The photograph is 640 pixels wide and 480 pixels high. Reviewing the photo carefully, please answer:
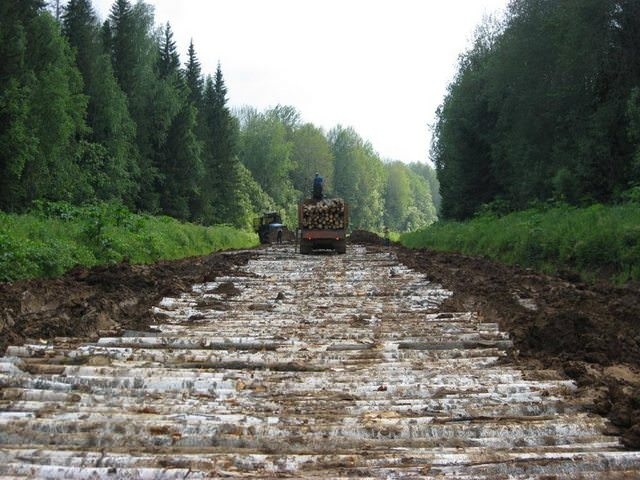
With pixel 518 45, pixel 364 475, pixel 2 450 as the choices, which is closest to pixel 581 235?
pixel 364 475

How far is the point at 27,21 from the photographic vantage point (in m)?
30.3

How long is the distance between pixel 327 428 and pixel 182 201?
4639cm

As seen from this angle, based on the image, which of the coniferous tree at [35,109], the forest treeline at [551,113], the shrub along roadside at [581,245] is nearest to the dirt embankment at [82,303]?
the shrub along roadside at [581,245]

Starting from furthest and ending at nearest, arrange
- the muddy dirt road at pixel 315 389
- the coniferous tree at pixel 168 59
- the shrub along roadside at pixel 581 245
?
the coniferous tree at pixel 168 59, the shrub along roadside at pixel 581 245, the muddy dirt road at pixel 315 389

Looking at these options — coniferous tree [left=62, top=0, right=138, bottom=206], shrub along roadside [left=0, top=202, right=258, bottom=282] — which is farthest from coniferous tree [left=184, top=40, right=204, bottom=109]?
shrub along roadside [left=0, top=202, right=258, bottom=282]

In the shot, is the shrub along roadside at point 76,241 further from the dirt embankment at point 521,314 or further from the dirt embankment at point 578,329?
the dirt embankment at point 578,329

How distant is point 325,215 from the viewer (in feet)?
73.7

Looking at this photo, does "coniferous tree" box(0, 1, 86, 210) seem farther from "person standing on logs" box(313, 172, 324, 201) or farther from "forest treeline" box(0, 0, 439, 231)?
→ "person standing on logs" box(313, 172, 324, 201)

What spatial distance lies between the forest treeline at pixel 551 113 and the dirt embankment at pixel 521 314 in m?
10.3

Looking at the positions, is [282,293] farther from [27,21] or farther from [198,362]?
[27,21]

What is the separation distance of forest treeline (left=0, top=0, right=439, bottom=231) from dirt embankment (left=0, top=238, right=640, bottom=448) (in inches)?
755

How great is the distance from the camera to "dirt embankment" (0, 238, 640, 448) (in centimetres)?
463

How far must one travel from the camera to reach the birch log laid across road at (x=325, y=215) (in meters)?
22.4

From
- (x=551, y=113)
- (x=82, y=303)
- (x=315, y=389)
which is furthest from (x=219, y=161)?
(x=315, y=389)
